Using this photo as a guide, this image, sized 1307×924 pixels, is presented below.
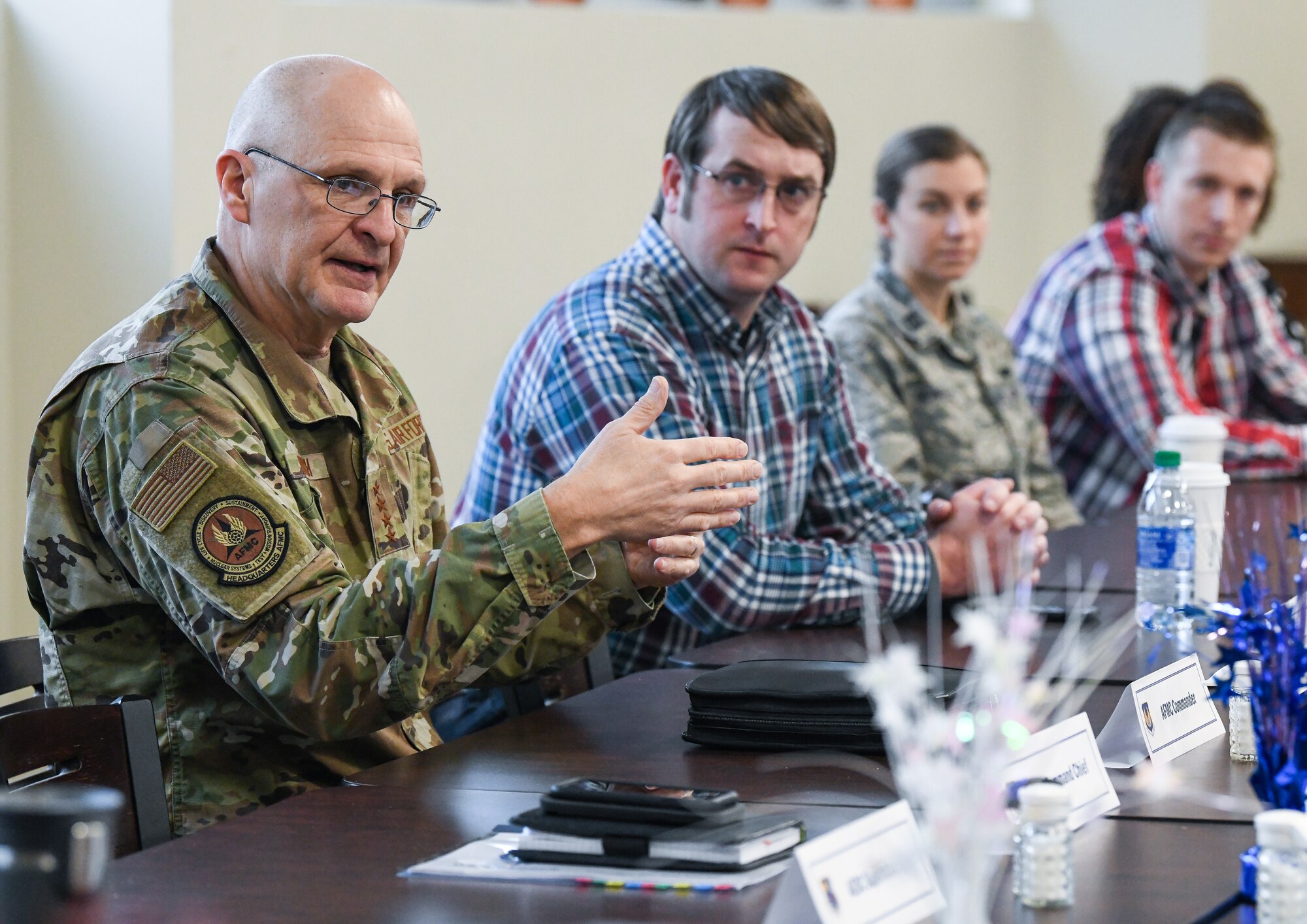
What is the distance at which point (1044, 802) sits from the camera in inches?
39.4

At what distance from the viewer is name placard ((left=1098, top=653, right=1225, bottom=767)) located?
4.76 feet

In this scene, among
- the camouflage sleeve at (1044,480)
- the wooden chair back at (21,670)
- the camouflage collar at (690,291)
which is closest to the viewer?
the wooden chair back at (21,670)

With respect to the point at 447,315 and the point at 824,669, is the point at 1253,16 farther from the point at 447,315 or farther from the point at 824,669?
the point at 824,669

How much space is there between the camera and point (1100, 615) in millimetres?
2160

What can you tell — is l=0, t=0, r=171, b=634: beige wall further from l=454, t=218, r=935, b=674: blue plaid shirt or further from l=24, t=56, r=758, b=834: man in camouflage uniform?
l=24, t=56, r=758, b=834: man in camouflage uniform

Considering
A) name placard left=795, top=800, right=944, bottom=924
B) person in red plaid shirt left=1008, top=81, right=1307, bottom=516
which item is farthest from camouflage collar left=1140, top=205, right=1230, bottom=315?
name placard left=795, top=800, right=944, bottom=924

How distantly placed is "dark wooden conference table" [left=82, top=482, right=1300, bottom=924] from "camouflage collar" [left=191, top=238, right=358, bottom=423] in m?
0.42

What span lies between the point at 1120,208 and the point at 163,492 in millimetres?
3413

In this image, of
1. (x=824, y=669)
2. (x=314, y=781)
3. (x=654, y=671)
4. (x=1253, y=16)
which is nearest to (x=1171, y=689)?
(x=824, y=669)

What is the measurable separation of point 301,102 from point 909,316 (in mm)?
1955

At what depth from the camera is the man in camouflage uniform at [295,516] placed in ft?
4.90

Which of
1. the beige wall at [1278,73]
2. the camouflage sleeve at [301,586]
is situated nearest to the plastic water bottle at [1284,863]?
the camouflage sleeve at [301,586]

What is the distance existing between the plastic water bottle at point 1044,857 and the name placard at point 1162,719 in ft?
1.39

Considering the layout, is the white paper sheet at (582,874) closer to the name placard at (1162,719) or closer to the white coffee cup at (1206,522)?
the name placard at (1162,719)
